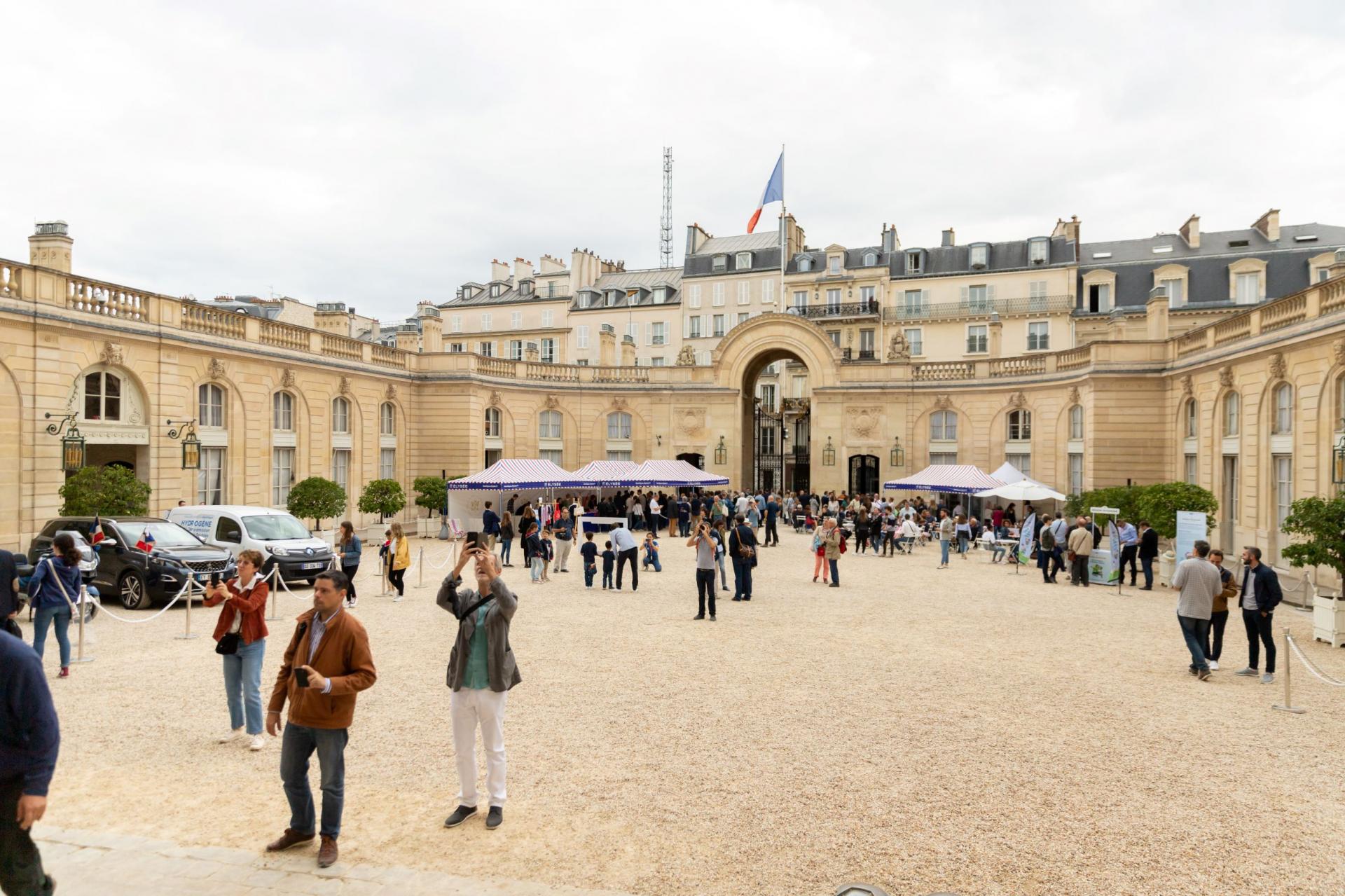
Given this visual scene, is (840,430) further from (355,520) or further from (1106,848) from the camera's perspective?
(1106,848)

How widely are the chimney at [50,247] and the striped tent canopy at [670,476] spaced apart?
53.2ft

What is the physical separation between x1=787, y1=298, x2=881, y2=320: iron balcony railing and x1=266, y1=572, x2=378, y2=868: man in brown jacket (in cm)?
3905

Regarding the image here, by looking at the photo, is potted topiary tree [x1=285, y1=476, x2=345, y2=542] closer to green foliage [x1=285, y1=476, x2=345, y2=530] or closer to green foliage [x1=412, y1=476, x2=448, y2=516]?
green foliage [x1=285, y1=476, x2=345, y2=530]

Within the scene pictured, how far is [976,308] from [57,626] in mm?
39791

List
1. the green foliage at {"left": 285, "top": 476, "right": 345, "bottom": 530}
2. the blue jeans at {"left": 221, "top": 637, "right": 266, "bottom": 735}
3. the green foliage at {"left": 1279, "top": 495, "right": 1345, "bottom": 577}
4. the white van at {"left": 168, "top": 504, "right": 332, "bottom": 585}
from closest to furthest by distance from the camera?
1. the blue jeans at {"left": 221, "top": 637, "right": 266, "bottom": 735}
2. the green foliage at {"left": 1279, "top": 495, "right": 1345, "bottom": 577}
3. the white van at {"left": 168, "top": 504, "right": 332, "bottom": 585}
4. the green foliage at {"left": 285, "top": 476, "right": 345, "bottom": 530}

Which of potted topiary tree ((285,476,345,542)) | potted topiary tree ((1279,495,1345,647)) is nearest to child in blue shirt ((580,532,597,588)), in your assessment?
potted topiary tree ((285,476,345,542))

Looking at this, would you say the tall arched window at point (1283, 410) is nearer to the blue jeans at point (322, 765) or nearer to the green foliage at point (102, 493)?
the blue jeans at point (322, 765)

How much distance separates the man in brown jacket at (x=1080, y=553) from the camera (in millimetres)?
17656

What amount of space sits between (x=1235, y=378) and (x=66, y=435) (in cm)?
2604

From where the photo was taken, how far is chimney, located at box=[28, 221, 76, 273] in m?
18.3

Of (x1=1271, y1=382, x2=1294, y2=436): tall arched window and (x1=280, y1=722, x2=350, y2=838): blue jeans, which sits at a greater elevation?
(x1=1271, y1=382, x2=1294, y2=436): tall arched window

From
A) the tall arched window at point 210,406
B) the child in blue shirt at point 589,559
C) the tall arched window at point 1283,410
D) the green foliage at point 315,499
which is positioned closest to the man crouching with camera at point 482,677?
the child in blue shirt at point 589,559

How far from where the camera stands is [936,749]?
24.0 feet

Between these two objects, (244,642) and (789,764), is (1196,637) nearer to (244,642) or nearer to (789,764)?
(789,764)
